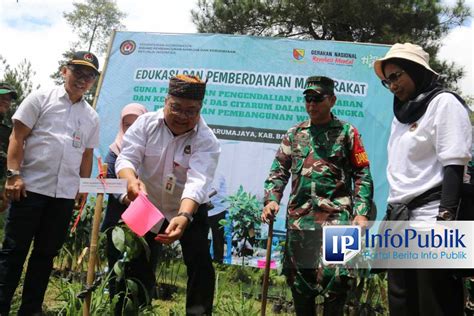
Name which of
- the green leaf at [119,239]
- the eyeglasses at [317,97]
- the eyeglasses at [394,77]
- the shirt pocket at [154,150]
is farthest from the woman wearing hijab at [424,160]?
the green leaf at [119,239]

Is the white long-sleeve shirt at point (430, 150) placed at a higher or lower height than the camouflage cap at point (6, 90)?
lower

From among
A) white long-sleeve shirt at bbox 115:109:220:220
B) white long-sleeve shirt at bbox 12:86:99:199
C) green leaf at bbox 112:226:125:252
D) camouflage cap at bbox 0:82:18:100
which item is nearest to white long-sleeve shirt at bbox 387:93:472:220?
white long-sleeve shirt at bbox 115:109:220:220

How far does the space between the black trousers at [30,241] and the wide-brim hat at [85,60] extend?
2.72 ft

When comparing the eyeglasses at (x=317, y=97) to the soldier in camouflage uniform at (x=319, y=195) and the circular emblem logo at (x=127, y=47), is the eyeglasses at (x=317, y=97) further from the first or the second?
the circular emblem logo at (x=127, y=47)

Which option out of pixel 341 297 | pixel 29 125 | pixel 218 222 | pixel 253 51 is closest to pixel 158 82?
pixel 253 51

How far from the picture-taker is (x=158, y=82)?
4.85 m

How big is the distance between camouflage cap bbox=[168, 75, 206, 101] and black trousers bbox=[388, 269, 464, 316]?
123cm

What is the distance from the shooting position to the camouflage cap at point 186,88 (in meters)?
2.20

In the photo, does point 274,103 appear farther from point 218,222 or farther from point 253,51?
point 218,222

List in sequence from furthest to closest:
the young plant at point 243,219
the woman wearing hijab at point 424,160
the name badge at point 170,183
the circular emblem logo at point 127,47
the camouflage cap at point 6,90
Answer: the circular emblem logo at point 127,47
the young plant at point 243,219
the camouflage cap at point 6,90
the name badge at point 170,183
the woman wearing hijab at point 424,160

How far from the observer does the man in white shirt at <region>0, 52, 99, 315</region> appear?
268 cm

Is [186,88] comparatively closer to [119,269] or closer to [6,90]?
[119,269]

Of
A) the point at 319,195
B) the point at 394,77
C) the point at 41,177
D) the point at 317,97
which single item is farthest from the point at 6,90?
the point at 394,77

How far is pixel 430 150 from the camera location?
208 centimetres
